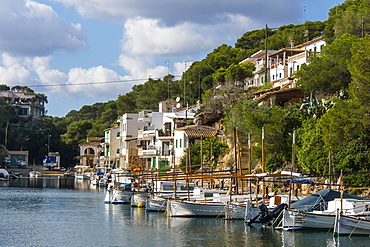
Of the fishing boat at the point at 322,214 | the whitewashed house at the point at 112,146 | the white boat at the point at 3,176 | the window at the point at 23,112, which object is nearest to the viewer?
the fishing boat at the point at 322,214

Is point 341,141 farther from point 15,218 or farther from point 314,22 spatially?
point 314,22

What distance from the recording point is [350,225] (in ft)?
102

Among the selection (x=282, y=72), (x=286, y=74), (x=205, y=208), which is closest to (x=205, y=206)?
(x=205, y=208)

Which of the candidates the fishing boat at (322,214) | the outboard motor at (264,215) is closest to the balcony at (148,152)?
the outboard motor at (264,215)

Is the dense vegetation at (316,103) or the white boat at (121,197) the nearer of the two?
the dense vegetation at (316,103)

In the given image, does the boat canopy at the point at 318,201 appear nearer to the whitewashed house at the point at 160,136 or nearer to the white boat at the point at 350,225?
the white boat at the point at 350,225

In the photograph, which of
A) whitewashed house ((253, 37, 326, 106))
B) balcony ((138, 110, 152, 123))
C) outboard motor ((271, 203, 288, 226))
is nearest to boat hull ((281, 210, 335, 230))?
outboard motor ((271, 203, 288, 226))

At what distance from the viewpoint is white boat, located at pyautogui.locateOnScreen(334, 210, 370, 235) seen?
31016mm

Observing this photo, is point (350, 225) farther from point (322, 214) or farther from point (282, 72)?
point (282, 72)

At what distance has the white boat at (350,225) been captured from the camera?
102 feet

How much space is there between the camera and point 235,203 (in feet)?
132

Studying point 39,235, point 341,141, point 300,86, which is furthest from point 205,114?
point 39,235

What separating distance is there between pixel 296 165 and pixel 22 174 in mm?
98671

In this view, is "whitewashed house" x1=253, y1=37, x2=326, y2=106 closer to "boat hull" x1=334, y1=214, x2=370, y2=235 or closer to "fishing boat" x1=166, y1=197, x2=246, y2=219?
"fishing boat" x1=166, y1=197, x2=246, y2=219
